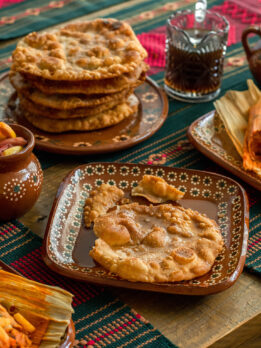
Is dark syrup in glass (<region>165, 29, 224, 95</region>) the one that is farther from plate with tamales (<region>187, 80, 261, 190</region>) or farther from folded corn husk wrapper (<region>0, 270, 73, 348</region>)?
folded corn husk wrapper (<region>0, 270, 73, 348</region>)

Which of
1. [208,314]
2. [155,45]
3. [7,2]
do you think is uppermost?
[7,2]

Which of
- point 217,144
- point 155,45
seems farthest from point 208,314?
point 155,45

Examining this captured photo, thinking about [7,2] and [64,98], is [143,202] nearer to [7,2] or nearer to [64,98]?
[64,98]

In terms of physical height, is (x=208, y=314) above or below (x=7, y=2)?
below

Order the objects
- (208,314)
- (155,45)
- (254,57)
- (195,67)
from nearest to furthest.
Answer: (208,314), (195,67), (254,57), (155,45)

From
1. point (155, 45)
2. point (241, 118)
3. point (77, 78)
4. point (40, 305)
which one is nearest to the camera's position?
point (40, 305)

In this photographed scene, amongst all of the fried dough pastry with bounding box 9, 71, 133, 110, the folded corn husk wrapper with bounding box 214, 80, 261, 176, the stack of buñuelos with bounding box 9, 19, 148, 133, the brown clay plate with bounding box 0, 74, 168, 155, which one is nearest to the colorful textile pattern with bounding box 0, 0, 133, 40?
the brown clay plate with bounding box 0, 74, 168, 155
